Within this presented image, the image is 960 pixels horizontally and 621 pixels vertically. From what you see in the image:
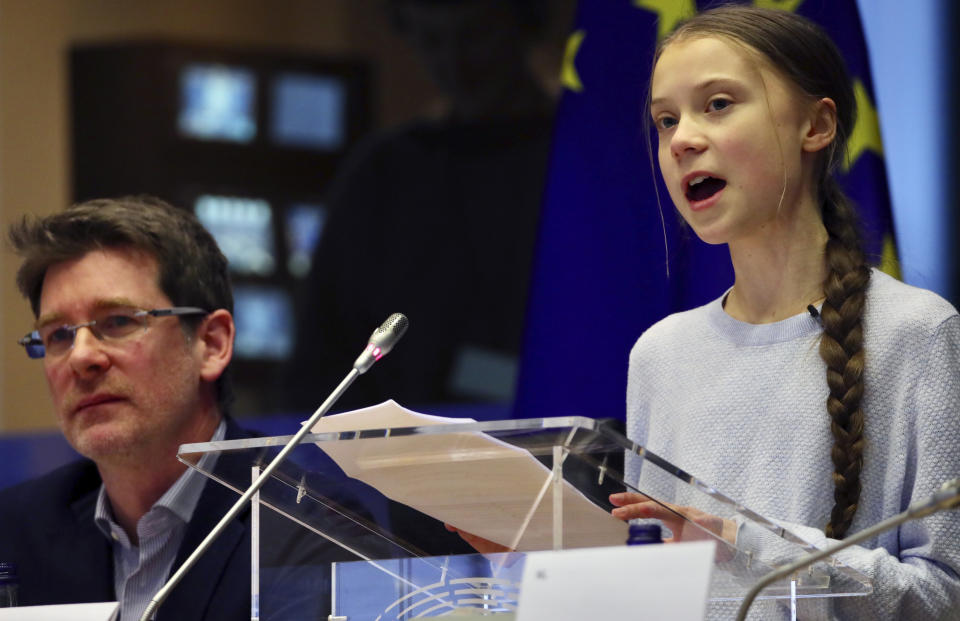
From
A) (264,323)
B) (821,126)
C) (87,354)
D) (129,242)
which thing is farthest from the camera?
(264,323)

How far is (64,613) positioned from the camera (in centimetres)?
134

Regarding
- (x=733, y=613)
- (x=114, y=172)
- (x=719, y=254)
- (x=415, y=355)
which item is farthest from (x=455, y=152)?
(x=733, y=613)

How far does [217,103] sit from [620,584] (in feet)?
13.6

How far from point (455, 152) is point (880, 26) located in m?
2.40

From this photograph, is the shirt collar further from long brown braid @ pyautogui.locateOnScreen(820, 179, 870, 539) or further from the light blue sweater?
long brown braid @ pyautogui.locateOnScreen(820, 179, 870, 539)

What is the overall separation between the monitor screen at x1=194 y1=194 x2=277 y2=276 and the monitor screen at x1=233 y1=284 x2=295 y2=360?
0.08 meters

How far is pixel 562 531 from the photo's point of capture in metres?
1.26

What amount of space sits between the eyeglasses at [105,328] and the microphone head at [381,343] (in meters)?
0.77

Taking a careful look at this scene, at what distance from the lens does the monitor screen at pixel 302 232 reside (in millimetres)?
4910

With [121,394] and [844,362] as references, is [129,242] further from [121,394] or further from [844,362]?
[844,362]

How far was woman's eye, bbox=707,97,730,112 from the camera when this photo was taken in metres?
1.53

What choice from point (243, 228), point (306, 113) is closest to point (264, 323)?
point (243, 228)

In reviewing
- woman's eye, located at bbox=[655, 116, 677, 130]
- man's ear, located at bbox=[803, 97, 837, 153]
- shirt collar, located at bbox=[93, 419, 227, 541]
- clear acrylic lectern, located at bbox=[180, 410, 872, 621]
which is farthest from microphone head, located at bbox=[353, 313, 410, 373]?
shirt collar, located at bbox=[93, 419, 227, 541]

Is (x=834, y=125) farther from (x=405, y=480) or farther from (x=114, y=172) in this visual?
(x=114, y=172)
